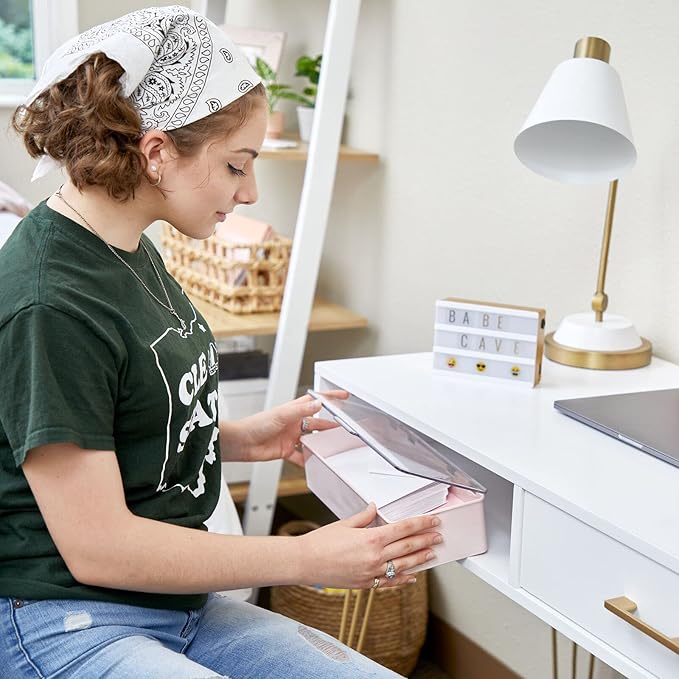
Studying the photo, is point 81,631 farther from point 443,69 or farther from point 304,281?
point 443,69

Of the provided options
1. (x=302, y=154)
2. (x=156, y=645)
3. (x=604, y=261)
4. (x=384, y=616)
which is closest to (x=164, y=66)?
(x=156, y=645)

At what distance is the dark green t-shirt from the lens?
979mm

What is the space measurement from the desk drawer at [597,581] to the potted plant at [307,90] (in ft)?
4.61

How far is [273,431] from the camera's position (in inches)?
55.1

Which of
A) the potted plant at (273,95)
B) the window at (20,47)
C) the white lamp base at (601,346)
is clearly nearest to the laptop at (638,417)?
the white lamp base at (601,346)

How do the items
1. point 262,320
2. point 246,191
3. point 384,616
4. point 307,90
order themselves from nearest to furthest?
1. point 246,191
2. point 384,616
3. point 262,320
4. point 307,90

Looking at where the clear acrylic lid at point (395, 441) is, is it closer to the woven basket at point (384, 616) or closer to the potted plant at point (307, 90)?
the woven basket at point (384, 616)

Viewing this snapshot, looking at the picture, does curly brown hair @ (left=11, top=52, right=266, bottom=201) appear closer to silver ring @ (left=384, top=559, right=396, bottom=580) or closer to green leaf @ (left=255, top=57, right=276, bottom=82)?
silver ring @ (left=384, top=559, right=396, bottom=580)

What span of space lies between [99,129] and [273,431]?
1.66 ft

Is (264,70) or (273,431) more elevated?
(264,70)

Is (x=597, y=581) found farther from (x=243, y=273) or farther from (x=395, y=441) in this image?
(x=243, y=273)

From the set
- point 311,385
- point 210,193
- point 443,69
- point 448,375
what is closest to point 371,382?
point 448,375

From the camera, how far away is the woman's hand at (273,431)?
4.57 ft

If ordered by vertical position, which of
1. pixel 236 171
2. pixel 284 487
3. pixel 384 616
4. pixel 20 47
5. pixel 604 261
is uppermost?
pixel 20 47
